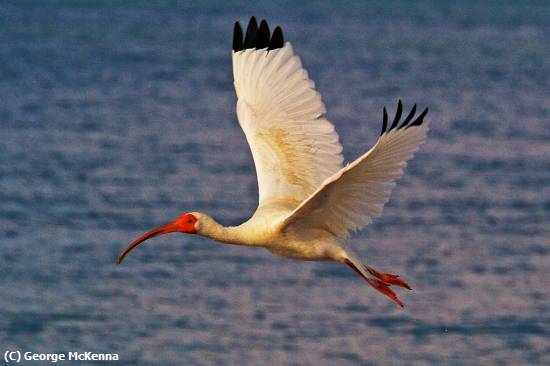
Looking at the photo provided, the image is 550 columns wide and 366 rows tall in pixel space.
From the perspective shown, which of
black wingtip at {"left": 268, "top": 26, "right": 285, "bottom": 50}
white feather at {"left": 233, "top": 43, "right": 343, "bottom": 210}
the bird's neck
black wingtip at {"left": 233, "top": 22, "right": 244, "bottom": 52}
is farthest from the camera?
black wingtip at {"left": 233, "top": 22, "right": 244, "bottom": 52}

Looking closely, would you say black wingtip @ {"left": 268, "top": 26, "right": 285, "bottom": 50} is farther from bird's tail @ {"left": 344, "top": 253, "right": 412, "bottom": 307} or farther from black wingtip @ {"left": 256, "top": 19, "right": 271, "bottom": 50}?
bird's tail @ {"left": 344, "top": 253, "right": 412, "bottom": 307}

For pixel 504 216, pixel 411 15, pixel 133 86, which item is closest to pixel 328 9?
pixel 411 15

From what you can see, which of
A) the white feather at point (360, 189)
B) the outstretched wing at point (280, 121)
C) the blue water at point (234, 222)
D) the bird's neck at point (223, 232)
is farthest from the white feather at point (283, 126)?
the blue water at point (234, 222)

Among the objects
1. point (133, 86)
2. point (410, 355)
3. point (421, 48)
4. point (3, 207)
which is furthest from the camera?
point (421, 48)

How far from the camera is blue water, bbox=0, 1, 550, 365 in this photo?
60.0ft

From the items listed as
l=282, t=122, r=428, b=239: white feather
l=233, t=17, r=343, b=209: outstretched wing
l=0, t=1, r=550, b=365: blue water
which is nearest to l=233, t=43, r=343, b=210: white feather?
l=233, t=17, r=343, b=209: outstretched wing

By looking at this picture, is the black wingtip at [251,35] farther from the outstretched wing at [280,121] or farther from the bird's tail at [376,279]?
the bird's tail at [376,279]

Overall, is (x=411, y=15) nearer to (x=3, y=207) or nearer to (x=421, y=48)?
(x=421, y=48)

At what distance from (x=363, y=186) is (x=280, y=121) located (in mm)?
2203

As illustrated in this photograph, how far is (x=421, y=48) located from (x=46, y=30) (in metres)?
12.7

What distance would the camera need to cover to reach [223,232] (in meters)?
13.5

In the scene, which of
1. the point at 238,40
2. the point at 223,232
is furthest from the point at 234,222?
the point at 223,232

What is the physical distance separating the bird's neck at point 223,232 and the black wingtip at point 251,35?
7.69 ft

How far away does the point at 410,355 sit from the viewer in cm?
1788
